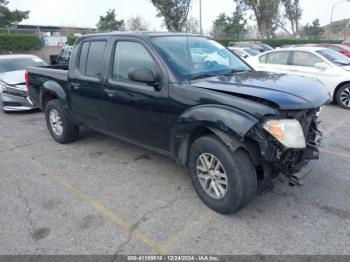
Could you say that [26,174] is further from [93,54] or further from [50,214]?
[93,54]

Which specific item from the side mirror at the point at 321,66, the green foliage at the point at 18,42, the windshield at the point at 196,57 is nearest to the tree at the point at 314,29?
the green foliage at the point at 18,42

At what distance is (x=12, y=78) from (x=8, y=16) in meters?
29.7

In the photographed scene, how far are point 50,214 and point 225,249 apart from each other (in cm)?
194

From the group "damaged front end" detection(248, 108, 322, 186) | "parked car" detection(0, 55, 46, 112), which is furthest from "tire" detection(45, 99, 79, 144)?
"damaged front end" detection(248, 108, 322, 186)

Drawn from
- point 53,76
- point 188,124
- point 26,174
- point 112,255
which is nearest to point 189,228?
point 112,255

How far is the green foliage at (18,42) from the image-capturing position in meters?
20.4

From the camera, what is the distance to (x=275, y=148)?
2703 millimetres

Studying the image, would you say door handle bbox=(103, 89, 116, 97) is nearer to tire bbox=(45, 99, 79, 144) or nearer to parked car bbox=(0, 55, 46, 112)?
tire bbox=(45, 99, 79, 144)

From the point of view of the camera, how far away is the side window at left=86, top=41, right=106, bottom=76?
4.26 metres

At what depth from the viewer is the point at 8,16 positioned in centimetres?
3189

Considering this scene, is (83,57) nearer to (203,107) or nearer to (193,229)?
(203,107)

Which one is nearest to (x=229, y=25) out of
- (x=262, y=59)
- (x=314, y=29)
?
(x=314, y=29)

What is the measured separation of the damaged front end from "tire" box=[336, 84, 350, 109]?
5.63 m

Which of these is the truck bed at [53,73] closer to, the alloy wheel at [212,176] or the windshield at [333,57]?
the alloy wheel at [212,176]
